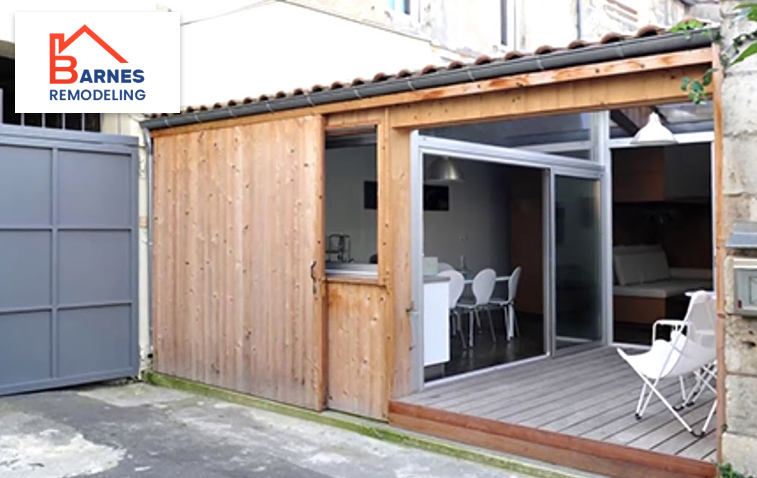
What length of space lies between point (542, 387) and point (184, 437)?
2.94 metres

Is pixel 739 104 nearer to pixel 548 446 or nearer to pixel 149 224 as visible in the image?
pixel 548 446

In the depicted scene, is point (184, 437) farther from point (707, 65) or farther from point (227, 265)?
point (707, 65)

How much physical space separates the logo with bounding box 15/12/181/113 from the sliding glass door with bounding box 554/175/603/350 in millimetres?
4421

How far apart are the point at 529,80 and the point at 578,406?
2.47 m

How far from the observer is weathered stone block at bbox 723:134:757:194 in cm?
371

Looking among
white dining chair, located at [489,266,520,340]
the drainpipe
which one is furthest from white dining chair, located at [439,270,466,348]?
the drainpipe

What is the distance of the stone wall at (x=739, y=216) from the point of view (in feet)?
12.1

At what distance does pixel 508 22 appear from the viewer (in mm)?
11734

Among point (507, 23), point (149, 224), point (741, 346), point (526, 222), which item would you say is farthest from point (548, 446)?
point (507, 23)

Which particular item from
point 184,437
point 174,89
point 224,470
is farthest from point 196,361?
point 174,89

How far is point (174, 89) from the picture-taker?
26.3ft

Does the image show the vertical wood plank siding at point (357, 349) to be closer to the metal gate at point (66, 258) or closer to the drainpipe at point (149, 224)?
the drainpipe at point (149, 224)

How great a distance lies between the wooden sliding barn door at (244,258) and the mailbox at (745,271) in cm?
306

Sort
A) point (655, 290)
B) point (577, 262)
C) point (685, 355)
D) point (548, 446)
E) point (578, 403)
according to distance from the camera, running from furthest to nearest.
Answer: point (655, 290) → point (577, 262) → point (578, 403) → point (685, 355) → point (548, 446)
